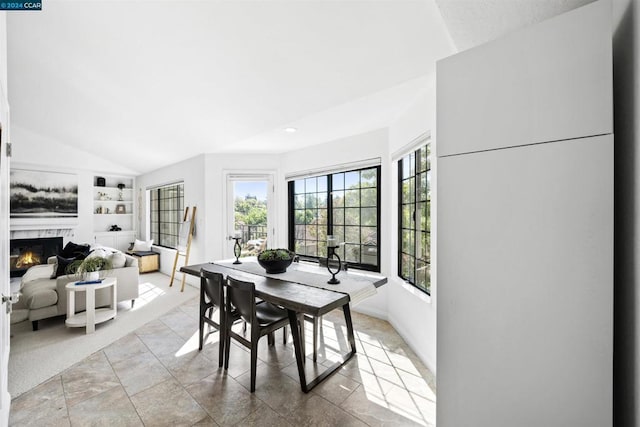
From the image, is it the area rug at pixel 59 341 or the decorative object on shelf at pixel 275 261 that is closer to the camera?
the area rug at pixel 59 341

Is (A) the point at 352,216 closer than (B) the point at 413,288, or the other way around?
(B) the point at 413,288

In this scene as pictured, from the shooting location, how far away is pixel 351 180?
374cm

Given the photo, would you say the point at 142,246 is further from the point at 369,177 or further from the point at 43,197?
the point at 369,177

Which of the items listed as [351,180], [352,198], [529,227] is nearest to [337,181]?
[351,180]

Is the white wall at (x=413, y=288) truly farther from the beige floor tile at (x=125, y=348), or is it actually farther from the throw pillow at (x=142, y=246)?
the throw pillow at (x=142, y=246)

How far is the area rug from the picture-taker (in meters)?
2.27

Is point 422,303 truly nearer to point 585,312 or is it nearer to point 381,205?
point 381,205

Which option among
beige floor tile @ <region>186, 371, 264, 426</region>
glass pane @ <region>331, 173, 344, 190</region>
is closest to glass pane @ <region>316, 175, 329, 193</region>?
glass pane @ <region>331, 173, 344, 190</region>

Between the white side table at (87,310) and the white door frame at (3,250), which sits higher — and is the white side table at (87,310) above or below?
below

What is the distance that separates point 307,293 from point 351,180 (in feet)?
6.74

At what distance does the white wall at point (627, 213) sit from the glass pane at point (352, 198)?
9.06 feet

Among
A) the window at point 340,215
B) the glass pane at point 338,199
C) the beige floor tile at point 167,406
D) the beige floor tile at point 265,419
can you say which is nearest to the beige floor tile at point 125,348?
the beige floor tile at point 167,406

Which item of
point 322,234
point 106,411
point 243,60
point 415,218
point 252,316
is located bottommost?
point 106,411

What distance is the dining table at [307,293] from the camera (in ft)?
6.14
